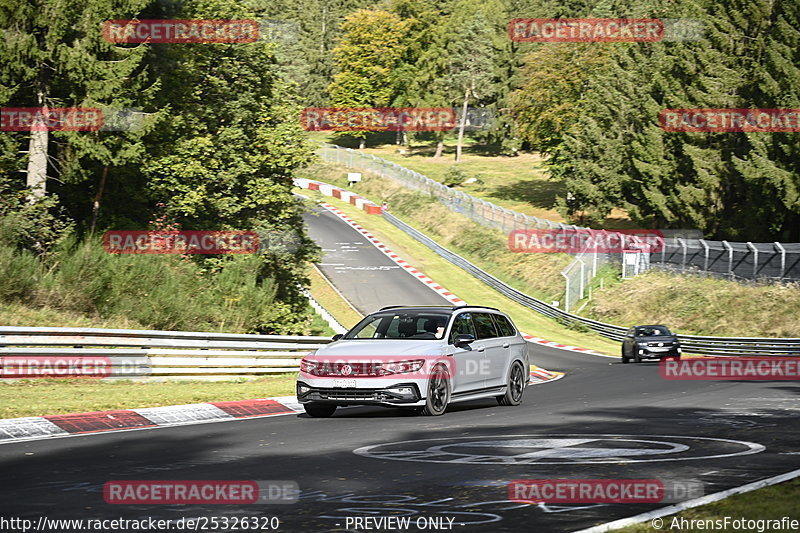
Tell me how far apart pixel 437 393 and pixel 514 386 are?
2.82m

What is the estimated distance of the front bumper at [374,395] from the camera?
49.6 ft

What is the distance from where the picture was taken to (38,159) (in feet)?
88.3

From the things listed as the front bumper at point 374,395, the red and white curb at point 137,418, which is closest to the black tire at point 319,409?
the front bumper at point 374,395

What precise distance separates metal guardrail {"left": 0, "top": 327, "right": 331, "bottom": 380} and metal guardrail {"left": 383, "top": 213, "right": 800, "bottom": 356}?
22120mm

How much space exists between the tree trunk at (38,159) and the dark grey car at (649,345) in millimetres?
19779

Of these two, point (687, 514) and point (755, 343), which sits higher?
point (687, 514)

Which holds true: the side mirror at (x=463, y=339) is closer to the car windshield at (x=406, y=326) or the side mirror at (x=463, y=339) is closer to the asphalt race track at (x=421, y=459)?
the car windshield at (x=406, y=326)

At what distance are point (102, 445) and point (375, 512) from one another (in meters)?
5.28

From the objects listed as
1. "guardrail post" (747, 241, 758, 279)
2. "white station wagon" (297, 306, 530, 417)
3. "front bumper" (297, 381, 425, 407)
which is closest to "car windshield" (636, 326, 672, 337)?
"guardrail post" (747, 241, 758, 279)

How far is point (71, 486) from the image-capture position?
8742mm

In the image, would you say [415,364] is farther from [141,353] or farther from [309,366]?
[141,353]

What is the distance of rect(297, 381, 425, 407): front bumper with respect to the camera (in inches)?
595

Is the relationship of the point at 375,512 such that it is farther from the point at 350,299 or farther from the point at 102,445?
the point at 350,299

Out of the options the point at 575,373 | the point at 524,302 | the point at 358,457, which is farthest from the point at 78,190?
the point at 524,302
